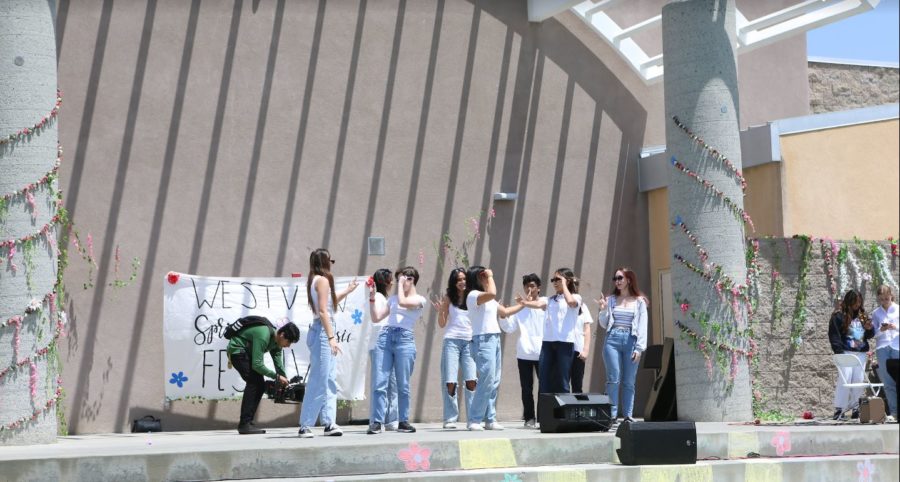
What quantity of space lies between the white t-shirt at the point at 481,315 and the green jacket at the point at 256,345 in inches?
79.8

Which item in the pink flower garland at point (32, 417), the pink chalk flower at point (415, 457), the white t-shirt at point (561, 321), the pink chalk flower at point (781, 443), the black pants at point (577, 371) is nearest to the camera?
the pink chalk flower at point (415, 457)

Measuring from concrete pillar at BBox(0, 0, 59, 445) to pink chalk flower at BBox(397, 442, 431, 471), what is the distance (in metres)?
3.52

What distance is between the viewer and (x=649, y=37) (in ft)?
50.0

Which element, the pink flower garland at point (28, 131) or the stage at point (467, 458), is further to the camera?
the pink flower garland at point (28, 131)

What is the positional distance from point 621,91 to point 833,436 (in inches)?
235

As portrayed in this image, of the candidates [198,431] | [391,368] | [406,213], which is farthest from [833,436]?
[198,431]

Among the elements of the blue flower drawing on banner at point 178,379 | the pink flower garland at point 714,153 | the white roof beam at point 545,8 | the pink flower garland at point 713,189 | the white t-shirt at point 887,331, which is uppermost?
the white roof beam at point 545,8

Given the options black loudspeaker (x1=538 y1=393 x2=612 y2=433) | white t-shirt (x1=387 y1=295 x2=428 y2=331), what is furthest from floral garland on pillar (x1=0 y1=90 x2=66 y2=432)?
black loudspeaker (x1=538 y1=393 x2=612 y2=433)

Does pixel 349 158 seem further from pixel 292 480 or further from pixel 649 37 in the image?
pixel 292 480

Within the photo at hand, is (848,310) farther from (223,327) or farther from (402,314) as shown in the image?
(223,327)

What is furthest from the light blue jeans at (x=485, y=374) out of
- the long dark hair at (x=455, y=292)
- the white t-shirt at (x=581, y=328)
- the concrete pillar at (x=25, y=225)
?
the concrete pillar at (x=25, y=225)

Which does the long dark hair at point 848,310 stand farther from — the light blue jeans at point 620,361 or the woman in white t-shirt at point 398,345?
the woman in white t-shirt at point 398,345

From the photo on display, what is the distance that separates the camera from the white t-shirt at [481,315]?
10203mm

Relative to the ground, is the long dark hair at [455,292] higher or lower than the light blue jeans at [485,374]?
higher
